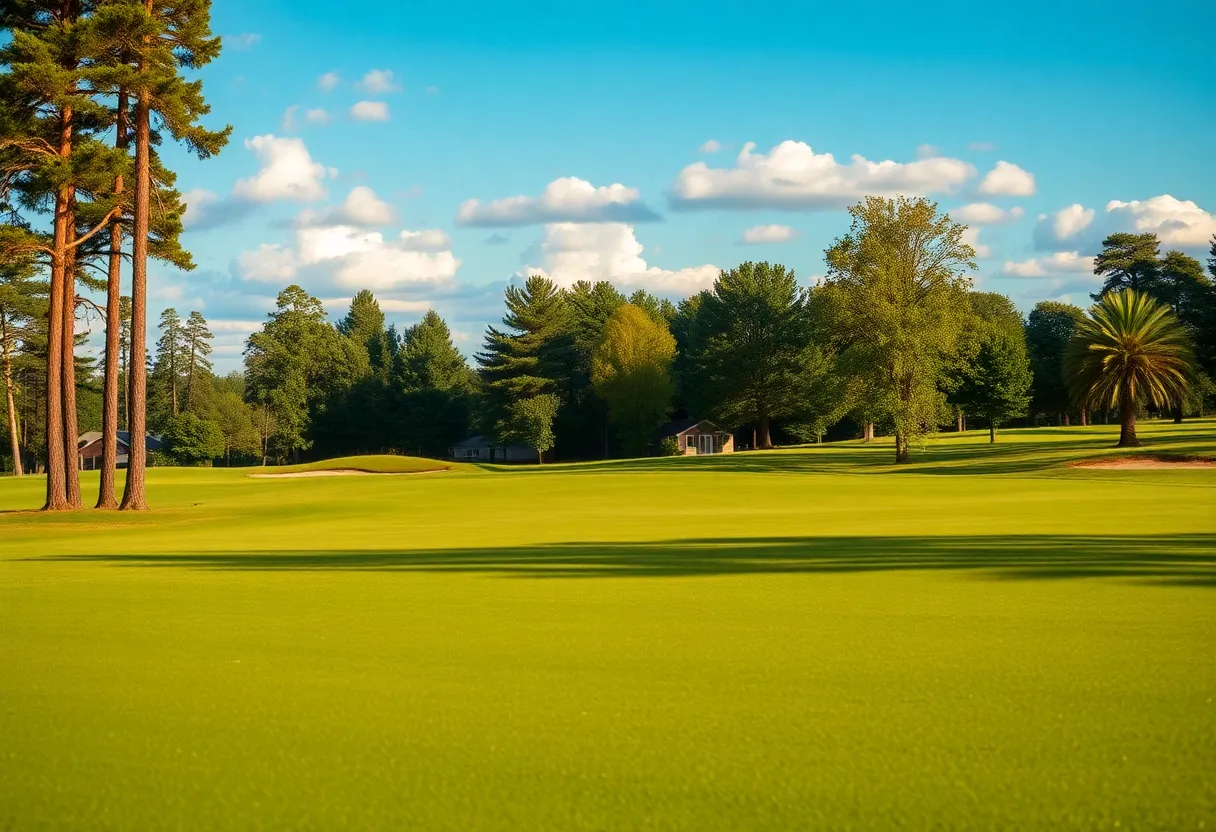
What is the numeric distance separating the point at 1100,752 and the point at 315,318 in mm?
113008

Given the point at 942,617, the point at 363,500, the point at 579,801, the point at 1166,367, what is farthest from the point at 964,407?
the point at 579,801

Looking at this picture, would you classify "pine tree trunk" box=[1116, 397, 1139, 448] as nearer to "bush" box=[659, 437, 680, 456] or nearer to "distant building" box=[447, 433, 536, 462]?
"bush" box=[659, 437, 680, 456]

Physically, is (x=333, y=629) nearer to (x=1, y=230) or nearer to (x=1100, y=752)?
(x=1100, y=752)

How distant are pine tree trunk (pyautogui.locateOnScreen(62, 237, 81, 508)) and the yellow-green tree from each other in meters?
66.1

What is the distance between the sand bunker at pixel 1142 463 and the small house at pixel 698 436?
54481 millimetres

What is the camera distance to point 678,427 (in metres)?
105

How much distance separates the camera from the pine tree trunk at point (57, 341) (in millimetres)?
31766

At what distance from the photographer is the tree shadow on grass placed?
13258 millimetres

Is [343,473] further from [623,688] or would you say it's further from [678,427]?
[623,688]

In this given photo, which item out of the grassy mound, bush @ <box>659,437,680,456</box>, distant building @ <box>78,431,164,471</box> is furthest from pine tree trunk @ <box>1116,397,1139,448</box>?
distant building @ <box>78,431,164,471</box>

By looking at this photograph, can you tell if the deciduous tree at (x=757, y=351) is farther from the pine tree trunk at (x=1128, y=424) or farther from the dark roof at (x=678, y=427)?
the pine tree trunk at (x=1128, y=424)

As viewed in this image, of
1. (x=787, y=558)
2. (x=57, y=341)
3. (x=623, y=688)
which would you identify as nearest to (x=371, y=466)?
(x=57, y=341)

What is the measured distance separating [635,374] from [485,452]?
29431 millimetres

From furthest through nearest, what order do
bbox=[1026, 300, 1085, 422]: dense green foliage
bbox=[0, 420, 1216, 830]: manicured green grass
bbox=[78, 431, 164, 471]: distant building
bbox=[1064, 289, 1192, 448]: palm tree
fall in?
bbox=[78, 431, 164, 471]: distant building → bbox=[1026, 300, 1085, 422]: dense green foliage → bbox=[1064, 289, 1192, 448]: palm tree → bbox=[0, 420, 1216, 830]: manicured green grass
